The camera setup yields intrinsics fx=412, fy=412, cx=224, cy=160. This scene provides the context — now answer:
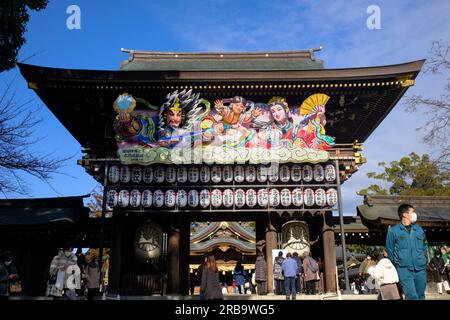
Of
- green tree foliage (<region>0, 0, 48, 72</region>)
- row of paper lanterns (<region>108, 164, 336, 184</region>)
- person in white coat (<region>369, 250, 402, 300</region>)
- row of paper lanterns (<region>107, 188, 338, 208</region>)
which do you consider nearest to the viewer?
person in white coat (<region>369, 250, 402, 300</region>)

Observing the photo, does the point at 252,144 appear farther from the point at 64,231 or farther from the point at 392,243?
the point at 392,243

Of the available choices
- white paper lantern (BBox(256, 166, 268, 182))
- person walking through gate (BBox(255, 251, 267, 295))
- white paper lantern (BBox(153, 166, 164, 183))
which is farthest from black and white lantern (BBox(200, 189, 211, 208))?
person walking through gate (BBox(255, 251, 267, 295))

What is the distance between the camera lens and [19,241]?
55.7 feet

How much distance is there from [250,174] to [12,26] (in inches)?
383

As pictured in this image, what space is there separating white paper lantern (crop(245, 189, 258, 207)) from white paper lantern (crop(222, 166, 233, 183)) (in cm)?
89

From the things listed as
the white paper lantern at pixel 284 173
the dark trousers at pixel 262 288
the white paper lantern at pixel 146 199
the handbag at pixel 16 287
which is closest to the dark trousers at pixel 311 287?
the dark trousers at pixel 262 288

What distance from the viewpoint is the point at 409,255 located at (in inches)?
272

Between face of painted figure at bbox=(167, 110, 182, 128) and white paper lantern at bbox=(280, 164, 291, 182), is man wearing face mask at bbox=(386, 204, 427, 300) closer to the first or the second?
white paper lantern at bbox=(280, 164, 291, 182)

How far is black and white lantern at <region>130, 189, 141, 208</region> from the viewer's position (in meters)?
16.4

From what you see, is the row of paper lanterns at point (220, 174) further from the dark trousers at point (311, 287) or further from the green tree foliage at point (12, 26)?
the green tree foliage at point (12, 26)

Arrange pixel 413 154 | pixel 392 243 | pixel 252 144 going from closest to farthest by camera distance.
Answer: pixel 392 243 < pixel 252 144 < pixel 413 154

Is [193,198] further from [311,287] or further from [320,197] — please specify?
[311,287]

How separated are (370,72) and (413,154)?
28.6m
